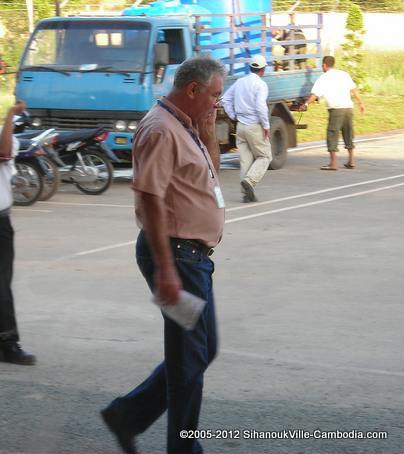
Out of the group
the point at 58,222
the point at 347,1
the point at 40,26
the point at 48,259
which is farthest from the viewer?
the point at 347,1

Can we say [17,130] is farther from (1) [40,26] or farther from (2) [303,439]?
(2) [303,439]

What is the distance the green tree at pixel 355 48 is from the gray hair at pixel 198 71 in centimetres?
2461

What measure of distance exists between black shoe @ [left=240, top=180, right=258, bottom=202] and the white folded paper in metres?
8.83

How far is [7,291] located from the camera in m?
6.04

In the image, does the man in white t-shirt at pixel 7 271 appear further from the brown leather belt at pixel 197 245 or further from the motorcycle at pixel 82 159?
the motorcycle at pixel 82 159

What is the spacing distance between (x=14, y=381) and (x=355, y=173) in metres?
10.9

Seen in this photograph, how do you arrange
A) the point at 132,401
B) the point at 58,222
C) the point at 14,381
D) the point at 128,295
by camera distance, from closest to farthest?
1. the point at 132,401
2. the point at 14,381
3. the point at 128,295
4. the point at 58,222

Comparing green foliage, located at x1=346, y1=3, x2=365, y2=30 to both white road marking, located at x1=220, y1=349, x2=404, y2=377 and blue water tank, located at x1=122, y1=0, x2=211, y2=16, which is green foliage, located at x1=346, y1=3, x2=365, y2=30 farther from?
white road marking, located at x1=220, y1=349, x2=404, y2=377

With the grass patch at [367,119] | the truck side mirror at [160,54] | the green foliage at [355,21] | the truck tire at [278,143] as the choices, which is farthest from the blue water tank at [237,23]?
the green foliage at [355,21]

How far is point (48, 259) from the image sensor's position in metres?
9.46

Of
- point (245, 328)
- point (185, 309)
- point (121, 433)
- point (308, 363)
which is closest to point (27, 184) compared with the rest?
point (245, 328)

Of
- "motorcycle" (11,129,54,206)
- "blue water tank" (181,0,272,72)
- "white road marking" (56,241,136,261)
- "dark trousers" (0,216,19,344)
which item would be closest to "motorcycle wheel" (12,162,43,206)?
"motorcycle" (11,129,54,206)

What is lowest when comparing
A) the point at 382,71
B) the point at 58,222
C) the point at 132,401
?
the point at 382,71

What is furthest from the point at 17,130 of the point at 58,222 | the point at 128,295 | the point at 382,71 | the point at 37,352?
the point at 382,71
